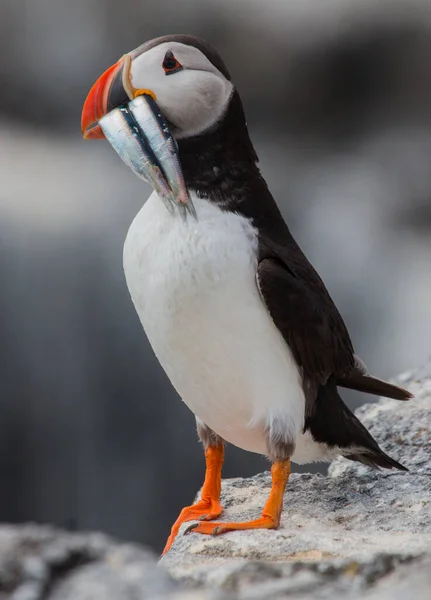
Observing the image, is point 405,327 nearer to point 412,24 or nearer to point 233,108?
point 412,24

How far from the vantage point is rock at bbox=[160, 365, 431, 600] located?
89 cm

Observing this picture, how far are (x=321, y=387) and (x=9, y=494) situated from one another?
9.32ft

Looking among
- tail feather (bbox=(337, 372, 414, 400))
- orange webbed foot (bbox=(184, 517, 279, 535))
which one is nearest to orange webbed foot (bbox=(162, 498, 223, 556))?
orange webbed foot (bbox=(184, 517, 279, 535))

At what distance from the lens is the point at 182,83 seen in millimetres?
1536

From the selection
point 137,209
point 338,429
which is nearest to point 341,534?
point 338,429

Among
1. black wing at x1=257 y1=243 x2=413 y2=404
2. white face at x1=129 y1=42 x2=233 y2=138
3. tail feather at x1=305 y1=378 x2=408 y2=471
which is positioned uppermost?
white face at x1=129 y1=42 x2=233 y2=138

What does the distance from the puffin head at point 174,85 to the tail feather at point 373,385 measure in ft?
2.08

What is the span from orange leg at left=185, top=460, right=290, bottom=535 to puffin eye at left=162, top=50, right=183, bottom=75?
780mm

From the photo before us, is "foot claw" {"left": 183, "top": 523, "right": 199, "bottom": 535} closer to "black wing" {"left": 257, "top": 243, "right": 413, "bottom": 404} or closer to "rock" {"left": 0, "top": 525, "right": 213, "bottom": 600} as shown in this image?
"black wing" {"left": 257, "top": 243, "right": 413, "bottom": 404}

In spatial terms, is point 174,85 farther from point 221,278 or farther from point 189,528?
point 189,528

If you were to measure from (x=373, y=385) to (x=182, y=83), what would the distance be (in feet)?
2.54

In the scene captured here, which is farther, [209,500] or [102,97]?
[209,500]

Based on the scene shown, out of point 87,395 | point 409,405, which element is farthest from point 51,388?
point 409,405

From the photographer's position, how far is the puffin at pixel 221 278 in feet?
5.01
